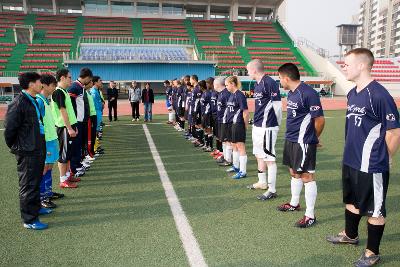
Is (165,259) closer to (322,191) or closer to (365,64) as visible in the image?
(365,64)

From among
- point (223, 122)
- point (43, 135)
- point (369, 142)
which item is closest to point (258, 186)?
point (223, 122)

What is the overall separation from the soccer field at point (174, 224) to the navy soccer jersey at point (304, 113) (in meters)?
1.17

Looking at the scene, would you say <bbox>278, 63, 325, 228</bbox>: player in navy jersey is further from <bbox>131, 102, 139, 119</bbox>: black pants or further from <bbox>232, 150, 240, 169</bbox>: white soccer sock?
<bbox>131, 102, 139, 119</bbox>: black pants

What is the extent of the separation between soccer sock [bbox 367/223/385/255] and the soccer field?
185 millimetres

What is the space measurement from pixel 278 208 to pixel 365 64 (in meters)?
2.46

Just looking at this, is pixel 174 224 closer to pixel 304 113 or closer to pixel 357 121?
pixel 304 113

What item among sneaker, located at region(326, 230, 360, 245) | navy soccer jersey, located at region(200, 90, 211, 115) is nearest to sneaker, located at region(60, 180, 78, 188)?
navy soccer jersey, located at region(200, 90, 211, 115)

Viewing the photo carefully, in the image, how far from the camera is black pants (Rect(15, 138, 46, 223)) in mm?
4133

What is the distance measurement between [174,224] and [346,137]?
7.83ft

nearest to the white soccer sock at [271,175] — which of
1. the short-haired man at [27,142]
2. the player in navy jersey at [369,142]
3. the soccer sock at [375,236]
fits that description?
the player in navy jersey at [369,142]

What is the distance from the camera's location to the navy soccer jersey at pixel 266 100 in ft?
17.3

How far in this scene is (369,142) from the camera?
323 cm

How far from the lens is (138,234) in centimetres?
402

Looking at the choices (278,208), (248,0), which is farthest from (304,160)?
(248,0)
